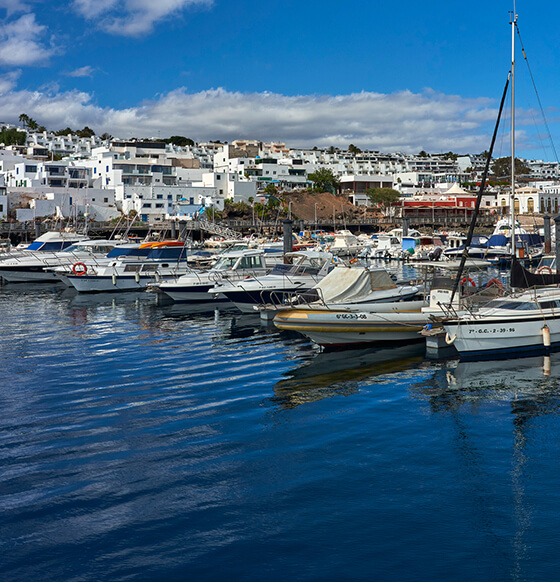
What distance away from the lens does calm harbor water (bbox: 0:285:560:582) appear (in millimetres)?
8617

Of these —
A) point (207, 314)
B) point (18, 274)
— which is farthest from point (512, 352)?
point (18, 274)

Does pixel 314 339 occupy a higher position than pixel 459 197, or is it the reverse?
pixel 459 197

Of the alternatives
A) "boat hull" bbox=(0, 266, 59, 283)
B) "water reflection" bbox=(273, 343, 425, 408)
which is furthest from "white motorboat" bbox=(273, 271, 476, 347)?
"boat hull" bbox=(0, 266, 59, 283)

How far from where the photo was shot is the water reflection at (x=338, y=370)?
16.7 m

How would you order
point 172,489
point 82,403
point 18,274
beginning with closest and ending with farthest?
point 172,489 < point 82,403 < point 18,274

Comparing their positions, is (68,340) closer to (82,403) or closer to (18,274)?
Result: (82,403)

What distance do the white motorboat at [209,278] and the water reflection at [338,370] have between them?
12.8m

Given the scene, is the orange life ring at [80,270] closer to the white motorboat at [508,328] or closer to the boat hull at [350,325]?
the boat hull at [350,325]

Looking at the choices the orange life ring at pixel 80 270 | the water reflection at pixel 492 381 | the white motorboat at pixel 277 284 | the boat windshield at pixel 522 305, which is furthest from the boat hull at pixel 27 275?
the water reflection at pixel 492 381

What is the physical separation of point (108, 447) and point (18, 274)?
3703 centimetres

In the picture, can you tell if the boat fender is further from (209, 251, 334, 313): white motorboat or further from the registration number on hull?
(209, 251, 334, 313): white motorboat

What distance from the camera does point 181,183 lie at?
4446 inches

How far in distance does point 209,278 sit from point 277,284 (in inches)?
217

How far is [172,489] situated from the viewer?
10.7 metres
